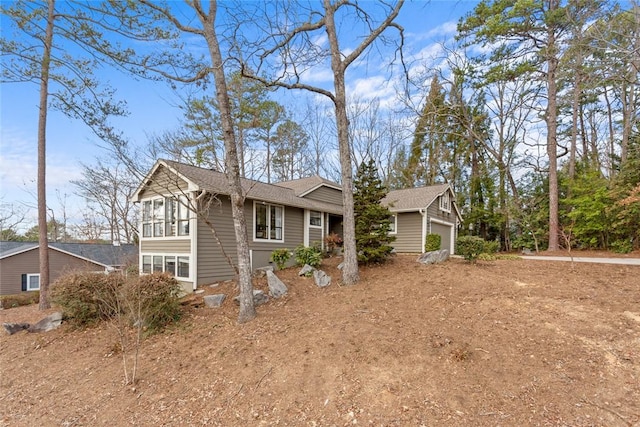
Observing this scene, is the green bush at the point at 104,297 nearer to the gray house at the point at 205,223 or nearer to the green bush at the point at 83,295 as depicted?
the green bush at the point at 83,295

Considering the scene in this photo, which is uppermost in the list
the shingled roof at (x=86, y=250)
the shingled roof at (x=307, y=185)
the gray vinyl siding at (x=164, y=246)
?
the shingled roof at (x=307, y=185)

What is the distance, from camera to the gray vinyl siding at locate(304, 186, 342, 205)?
46.4ft

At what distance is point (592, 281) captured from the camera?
6.96 m

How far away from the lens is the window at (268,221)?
10941 mm

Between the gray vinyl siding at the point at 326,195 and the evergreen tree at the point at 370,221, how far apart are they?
4.34 m

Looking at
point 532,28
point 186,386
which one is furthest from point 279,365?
point 532,28

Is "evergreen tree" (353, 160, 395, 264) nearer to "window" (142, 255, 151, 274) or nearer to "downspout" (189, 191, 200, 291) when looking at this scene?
"downspout" (189, 191, 200, 291)

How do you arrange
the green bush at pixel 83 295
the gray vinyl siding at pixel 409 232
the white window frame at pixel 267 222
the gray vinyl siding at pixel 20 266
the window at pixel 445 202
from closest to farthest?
the green bush at pixel 83 295 → the white window frame at pixel 267 222 → the gray vinyl siding at pixel 409 232 → the window at pixel 445 202 → the gray vinyl siding at pixel 20 266

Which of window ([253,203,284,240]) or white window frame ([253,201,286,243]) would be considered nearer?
white window frame ([253,201,286,243])

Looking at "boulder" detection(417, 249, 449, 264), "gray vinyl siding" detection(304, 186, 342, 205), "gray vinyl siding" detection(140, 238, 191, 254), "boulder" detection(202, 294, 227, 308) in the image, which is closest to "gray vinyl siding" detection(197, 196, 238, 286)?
"gray vinyl siding" detection(140, 238, 191, 254)

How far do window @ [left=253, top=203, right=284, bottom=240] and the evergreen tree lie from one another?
11.0ft

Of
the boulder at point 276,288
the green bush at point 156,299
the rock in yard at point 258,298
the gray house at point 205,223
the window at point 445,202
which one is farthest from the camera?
the window at point 445,202

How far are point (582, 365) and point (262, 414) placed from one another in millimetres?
4047

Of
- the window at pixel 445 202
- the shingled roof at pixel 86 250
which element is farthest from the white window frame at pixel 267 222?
the shingled roof at pixel 86 250
